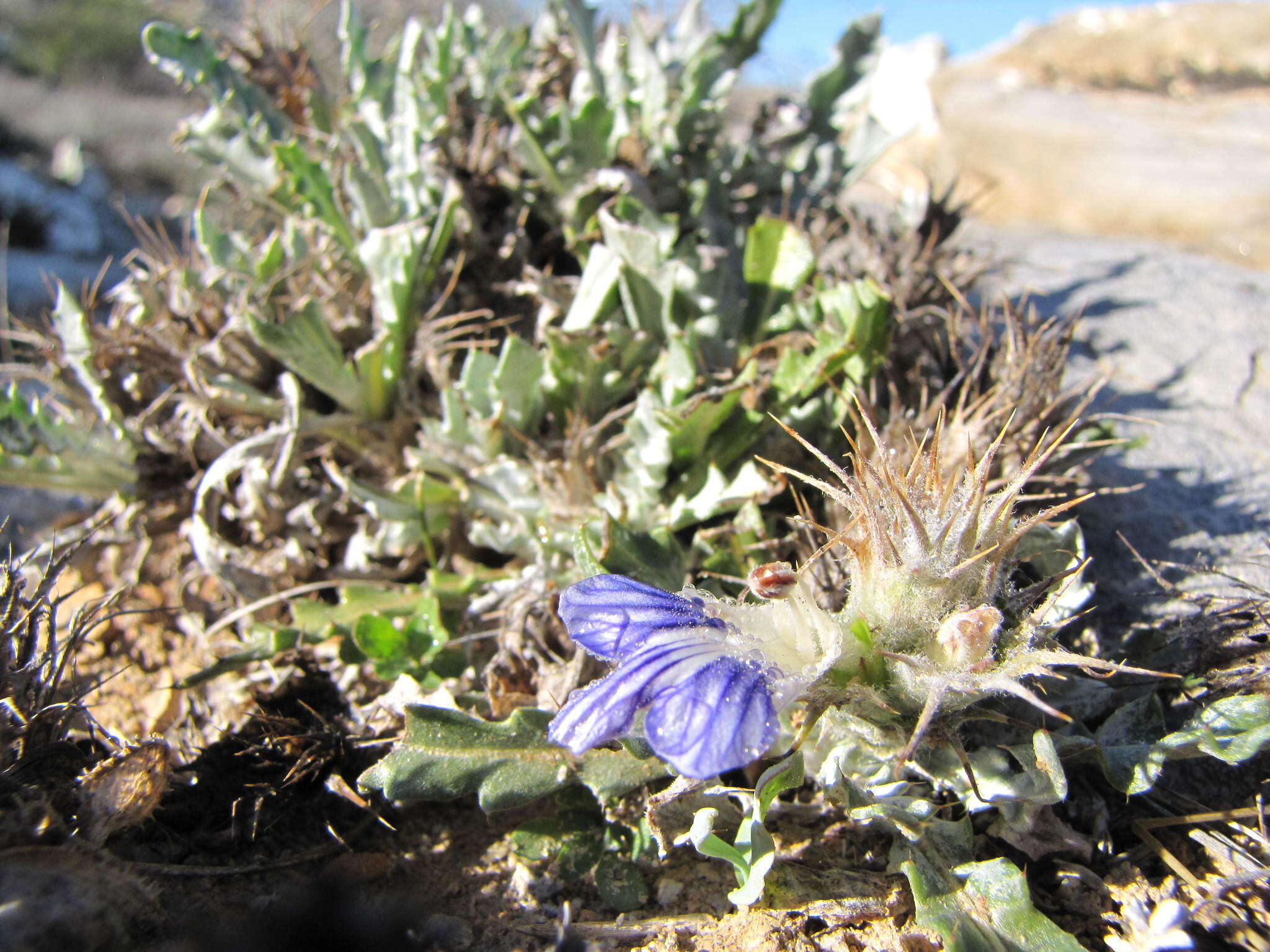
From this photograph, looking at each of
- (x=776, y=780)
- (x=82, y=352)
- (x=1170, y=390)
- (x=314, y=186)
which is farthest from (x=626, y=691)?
(x=1170, y=390)

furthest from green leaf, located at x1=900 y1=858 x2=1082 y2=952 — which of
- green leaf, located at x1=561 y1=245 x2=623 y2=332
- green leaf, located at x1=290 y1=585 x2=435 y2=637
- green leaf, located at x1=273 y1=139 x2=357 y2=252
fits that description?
green leaf, located at x1=273 y1=139 x2=357 y2=252

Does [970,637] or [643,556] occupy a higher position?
[970,637]

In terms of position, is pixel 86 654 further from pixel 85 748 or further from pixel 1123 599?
pixel 1123 599

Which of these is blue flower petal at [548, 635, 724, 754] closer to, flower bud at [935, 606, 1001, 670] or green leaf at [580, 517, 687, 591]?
flower bud at [935, 606, 1001, 670]

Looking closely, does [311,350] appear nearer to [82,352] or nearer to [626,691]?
[82,352]

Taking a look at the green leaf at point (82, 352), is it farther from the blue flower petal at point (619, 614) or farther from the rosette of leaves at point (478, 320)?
the blue flower petal at point (619, 614)
